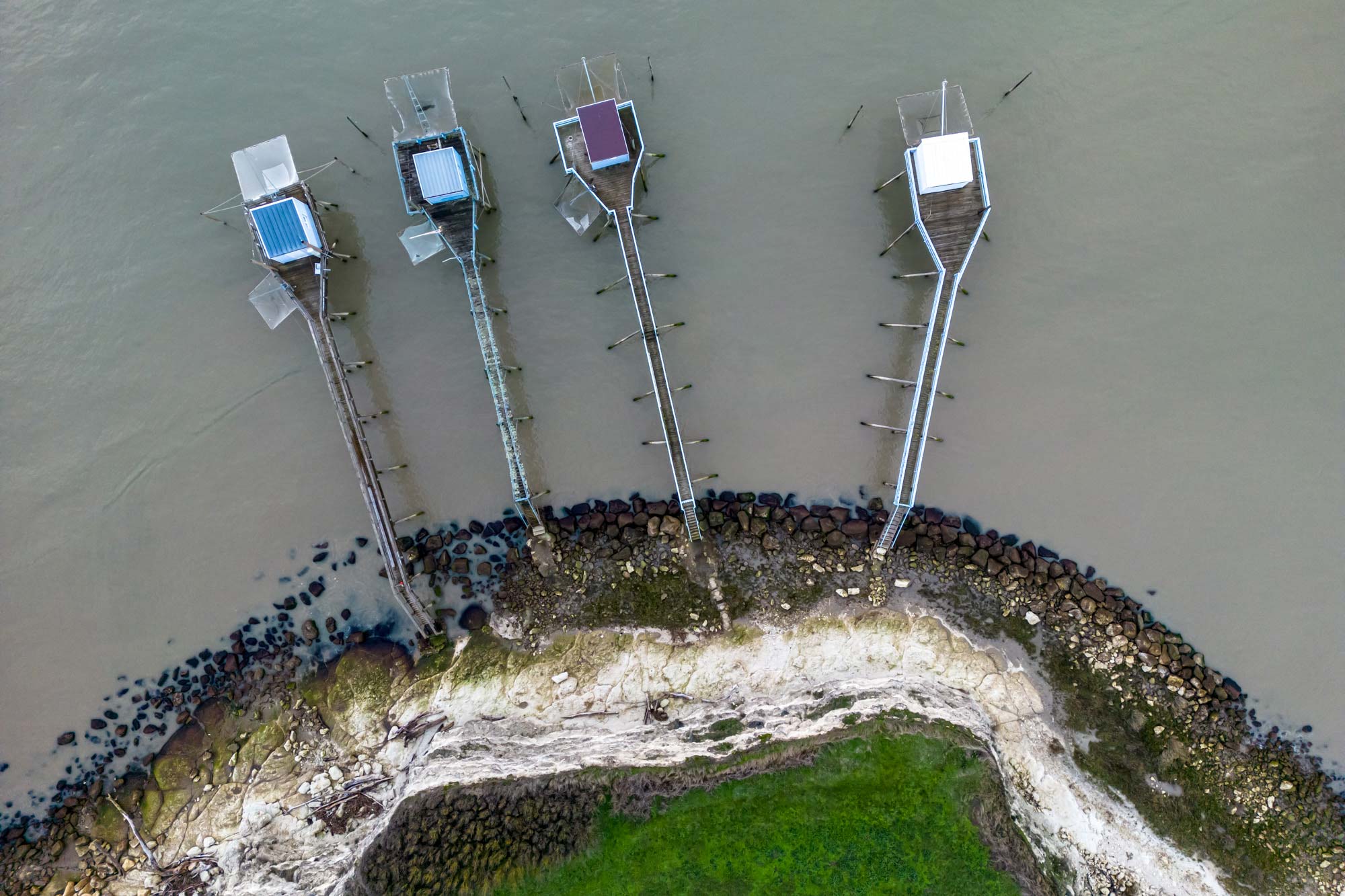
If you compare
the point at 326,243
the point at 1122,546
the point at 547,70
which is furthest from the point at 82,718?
the point at 1122,546

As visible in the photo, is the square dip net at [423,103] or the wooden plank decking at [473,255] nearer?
the wooden plank decking at [473,255]

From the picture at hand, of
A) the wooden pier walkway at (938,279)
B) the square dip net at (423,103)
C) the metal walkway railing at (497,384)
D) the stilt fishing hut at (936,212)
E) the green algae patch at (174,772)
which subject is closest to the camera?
the stilt fishing hut at (936,212)

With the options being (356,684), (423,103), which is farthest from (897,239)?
(356,684)

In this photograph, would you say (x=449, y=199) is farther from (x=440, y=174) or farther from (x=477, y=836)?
(x=477, y=836)

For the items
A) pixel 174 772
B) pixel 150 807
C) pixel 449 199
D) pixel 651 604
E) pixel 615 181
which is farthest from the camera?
pixel 174 772

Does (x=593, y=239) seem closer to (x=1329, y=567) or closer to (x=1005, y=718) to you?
(x=1005, y=718)

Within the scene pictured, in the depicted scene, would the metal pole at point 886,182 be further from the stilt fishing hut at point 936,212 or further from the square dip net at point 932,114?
the square dip net at point 932,114

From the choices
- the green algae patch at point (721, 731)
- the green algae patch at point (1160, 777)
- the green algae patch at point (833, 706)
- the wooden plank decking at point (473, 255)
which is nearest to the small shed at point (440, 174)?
the wooden plank decking at point (473, 255)
